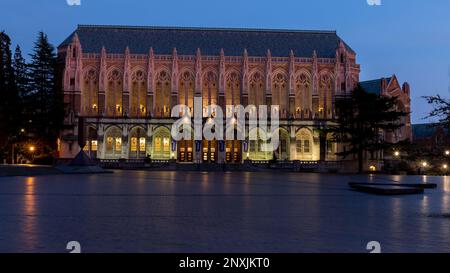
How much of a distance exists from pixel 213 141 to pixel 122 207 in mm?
67400

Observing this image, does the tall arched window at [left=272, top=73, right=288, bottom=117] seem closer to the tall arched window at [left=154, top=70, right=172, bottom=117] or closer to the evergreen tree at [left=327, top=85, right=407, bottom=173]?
the tall arched window at [left=154, top=70, right=172, bottom=117]

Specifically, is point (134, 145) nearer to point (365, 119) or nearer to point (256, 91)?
point (256, 91)

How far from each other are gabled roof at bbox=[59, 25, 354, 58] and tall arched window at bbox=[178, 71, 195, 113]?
540cm

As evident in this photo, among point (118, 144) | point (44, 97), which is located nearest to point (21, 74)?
point (44, 97)

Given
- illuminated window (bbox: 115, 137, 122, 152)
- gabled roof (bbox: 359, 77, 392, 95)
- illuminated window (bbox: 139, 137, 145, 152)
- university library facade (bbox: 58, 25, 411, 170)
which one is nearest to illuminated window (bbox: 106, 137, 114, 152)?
university library facade (bbox: 58, 25, 411, 170)

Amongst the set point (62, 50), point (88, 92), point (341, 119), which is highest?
point (62, 50)

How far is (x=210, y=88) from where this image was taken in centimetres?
8875

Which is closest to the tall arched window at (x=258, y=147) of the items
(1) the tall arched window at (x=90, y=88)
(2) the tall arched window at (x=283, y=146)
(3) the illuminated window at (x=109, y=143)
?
(2) the tall arched window at (x=283, y=146)

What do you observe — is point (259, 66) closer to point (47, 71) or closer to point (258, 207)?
point (47, 71)

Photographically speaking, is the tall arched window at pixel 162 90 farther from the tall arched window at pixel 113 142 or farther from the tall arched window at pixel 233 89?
the tall arched window at pixel 233 89

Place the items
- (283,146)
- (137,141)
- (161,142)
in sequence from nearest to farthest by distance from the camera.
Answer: (137,141), (161,142), (283,146)

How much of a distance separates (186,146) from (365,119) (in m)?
33.4
